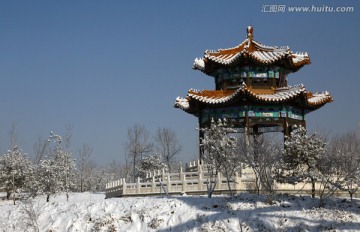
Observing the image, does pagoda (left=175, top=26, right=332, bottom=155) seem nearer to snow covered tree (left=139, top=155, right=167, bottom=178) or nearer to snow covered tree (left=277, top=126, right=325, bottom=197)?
snow covered tree (left=277, top=126, right=325, bottom=197)

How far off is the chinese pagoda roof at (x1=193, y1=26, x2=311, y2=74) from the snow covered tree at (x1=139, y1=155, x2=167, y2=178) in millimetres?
14148

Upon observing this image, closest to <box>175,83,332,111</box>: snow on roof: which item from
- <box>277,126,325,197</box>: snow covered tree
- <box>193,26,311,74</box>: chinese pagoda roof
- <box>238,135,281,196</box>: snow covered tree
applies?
<box>193,26,311,74</box>: chinese pagoda roof

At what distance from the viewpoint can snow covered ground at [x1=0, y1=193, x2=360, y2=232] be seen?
20422 millimetres

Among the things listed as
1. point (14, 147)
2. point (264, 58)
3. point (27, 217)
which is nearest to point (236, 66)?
point (264, 58)

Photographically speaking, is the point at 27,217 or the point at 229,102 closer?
the point at 27,217

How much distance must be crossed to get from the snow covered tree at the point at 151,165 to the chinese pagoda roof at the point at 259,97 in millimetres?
14394

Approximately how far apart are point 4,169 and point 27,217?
823 inches

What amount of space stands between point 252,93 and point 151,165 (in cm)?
2041

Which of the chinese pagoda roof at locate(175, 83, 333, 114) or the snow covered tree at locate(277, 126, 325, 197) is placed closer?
the snow covered tree at locate(277, 126, 325, 197)

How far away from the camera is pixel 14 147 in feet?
152

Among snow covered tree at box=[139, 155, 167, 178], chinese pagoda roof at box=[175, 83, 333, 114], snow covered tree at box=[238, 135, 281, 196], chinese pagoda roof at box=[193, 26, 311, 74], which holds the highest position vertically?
chinese pagoda roof at box=[193, 26, 311, 74]

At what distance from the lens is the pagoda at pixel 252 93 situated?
3250cm

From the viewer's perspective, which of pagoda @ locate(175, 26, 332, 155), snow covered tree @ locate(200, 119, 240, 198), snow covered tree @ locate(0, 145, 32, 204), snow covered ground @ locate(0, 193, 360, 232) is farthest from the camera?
snow covered tree @ locate(0, 145, 32, 204)

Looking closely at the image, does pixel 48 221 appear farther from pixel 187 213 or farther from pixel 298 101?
pixel 298 101
